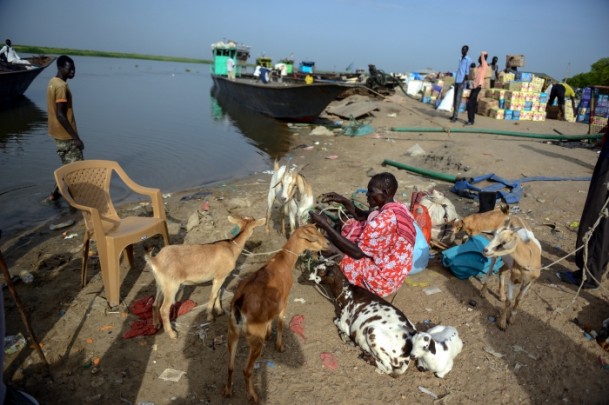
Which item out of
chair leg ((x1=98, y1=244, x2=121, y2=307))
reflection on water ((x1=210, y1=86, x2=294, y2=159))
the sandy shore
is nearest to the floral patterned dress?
the sandy shore

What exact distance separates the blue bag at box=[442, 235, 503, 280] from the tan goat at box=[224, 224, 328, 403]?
2.08 metres

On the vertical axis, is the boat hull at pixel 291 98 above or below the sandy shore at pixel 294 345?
above

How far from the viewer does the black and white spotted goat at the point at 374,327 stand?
2.97 m

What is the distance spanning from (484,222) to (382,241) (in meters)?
2.19

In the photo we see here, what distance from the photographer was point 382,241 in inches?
143

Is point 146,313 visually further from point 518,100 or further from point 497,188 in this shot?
point 518,100

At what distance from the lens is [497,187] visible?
7.25m

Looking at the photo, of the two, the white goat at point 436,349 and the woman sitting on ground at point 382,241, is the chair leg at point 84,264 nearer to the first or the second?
the woman sitting on ground at point 382,241

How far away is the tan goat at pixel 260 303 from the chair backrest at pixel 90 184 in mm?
2279

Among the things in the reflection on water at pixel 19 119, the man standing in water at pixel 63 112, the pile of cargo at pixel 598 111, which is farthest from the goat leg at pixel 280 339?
the pile of cargo at pixel 598 111

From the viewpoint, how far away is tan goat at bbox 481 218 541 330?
3354mm

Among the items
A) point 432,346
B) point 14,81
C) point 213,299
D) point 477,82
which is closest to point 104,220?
point 213,299

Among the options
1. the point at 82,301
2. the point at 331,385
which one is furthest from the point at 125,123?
the point at 331,385

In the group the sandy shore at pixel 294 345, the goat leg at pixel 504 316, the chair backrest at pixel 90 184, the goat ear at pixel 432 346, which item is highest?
the chair backrest at pixel 90 184
